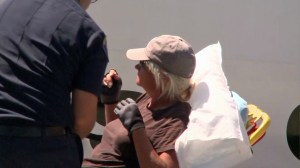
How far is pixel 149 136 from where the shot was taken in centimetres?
256

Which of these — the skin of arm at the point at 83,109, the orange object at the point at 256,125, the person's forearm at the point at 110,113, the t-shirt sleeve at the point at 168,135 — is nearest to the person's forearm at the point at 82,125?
the skin of arm at the point at 83,109

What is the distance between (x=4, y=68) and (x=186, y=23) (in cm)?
172

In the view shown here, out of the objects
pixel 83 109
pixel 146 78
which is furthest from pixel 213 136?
pixel 83 109

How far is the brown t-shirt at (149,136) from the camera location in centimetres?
255

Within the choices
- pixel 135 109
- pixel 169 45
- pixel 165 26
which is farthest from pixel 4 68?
pixel 165 26

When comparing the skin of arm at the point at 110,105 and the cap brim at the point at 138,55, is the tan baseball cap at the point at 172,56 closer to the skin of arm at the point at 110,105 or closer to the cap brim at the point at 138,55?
the cap brim at the point at 138,55

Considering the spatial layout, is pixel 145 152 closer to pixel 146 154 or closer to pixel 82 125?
pixel 146 154

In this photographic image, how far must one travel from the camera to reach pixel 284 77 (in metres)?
3.80

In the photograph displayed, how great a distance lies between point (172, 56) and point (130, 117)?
1.05 feet

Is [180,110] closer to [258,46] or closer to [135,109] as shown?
[135,109]

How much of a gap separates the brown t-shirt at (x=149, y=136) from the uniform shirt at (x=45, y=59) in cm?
51

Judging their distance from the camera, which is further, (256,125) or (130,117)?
(256,125)

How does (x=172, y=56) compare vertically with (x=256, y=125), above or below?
above

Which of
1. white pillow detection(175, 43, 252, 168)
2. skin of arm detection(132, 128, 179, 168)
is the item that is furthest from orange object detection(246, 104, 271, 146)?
skin of arm detection(132, 128, 179, 168)
